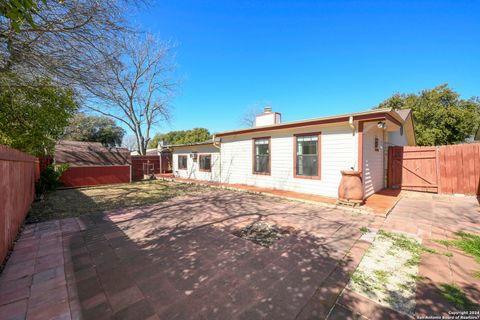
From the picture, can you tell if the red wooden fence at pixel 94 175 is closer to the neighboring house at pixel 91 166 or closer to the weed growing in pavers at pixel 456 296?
the neighboring house at pixel 91 166

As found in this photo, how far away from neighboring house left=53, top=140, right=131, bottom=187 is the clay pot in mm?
12577

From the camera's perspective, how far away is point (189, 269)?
2.62 m

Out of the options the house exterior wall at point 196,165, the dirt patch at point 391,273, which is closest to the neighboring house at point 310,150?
the house exterior wall at point 196,165

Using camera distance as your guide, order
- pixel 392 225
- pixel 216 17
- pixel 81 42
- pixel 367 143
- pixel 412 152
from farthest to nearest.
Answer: pixel 412 152 → pixel 216 17 → pixel 367 143 → pixel 392 225 → pixel 81 42

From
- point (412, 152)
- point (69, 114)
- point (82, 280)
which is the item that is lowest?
point (82, 280)

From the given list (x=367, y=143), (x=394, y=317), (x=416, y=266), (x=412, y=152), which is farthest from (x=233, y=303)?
(x=412, y=152)

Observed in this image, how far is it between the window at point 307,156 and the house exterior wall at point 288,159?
0.54ft

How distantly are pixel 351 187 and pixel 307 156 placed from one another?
202 cm

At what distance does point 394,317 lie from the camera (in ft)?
5.93

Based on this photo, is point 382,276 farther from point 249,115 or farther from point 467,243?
point 249,115

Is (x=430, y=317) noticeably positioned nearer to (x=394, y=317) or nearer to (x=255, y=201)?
(x=394, y=317)

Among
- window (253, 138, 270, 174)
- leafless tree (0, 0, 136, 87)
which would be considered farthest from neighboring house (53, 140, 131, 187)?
window (253, 138, 270, 174)

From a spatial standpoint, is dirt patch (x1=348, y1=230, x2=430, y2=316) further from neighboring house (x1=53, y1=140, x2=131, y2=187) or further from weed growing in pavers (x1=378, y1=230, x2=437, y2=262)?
neighboring house (x1=53, y1=140, x2=131, y2=187)

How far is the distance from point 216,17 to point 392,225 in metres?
8.77
